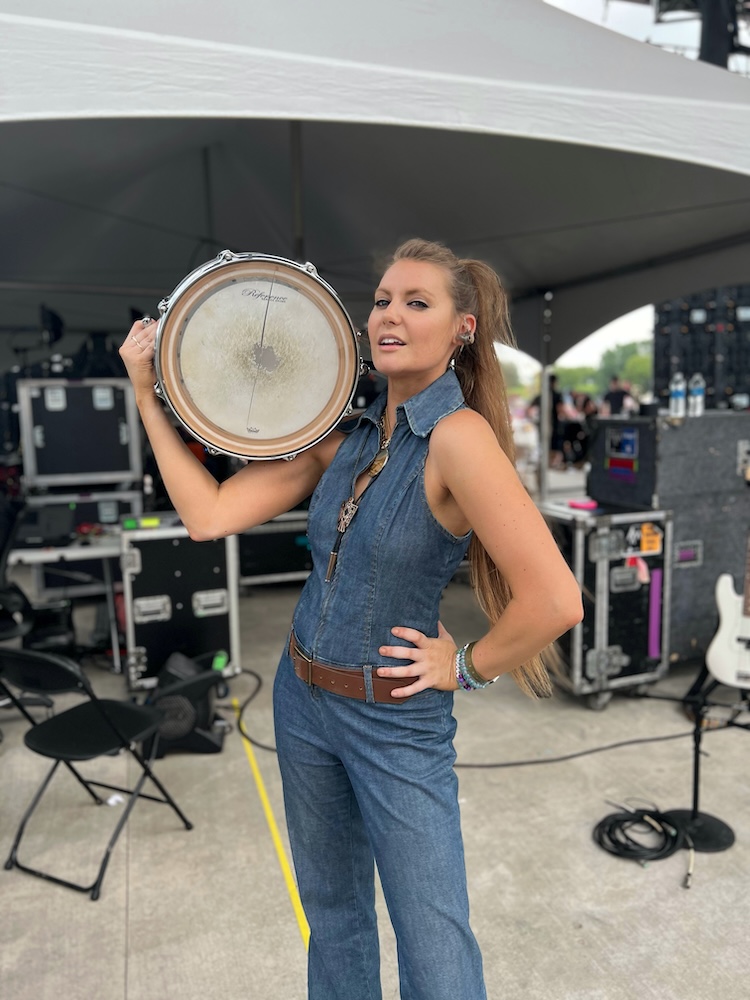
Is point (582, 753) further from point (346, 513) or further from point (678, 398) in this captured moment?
point (346, 513)

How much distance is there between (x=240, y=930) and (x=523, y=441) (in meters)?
12.3

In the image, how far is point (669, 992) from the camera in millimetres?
1896

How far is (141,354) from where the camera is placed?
4.07 ft

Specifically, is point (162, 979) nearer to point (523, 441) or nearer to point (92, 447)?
point (92, 447)

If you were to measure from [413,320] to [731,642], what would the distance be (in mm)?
2439

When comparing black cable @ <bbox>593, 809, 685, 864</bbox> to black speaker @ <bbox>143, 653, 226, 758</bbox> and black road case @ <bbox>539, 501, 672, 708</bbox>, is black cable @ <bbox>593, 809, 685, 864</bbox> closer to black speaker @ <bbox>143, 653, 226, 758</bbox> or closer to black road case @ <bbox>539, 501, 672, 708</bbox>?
black road case @ <bbox>539, 501, 672, 708</bbox>

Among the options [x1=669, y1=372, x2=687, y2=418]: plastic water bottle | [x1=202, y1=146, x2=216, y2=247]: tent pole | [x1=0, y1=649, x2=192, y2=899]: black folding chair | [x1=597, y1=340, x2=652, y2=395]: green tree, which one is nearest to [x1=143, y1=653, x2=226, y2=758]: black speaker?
[x1=0, y1=649, x2=192, y2=899]: black folding chair

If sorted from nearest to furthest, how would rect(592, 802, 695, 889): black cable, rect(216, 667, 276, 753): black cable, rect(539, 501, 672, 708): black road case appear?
rect(592, 802, 695, 889): black cable, rect(216, 667, 276, 753): black cable, rect(539, 501, 672, 708): black road case

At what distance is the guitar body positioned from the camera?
2902mm

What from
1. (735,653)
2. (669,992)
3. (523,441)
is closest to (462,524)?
(669,992)

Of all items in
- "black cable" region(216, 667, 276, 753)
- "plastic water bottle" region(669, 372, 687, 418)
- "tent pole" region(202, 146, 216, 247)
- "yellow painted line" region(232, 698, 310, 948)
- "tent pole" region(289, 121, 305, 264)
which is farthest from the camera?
"tent pole" region(202, 146, 216, 247)

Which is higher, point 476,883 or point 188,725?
point 188,725

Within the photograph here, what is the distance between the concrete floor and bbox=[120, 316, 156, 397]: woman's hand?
5.29 ft

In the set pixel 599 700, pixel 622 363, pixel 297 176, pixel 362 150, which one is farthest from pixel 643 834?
pixel 622 363
